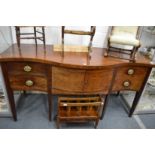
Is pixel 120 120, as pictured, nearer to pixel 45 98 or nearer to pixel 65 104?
pixel 65 104

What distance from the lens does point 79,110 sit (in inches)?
64.4

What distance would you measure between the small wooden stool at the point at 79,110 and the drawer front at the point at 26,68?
0.35m

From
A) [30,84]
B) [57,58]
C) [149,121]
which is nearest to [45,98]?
[30,84]

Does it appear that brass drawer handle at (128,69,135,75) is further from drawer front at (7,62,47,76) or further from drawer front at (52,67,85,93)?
drawer front at (7,62,47,76)

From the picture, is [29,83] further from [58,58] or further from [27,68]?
[58,58]

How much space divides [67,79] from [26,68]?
390 mm

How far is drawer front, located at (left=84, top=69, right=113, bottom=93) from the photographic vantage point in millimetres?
1428

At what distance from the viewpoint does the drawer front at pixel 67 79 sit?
1404mm

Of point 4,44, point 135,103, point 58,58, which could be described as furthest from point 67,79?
point 135,103

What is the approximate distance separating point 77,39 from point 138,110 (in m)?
1.21

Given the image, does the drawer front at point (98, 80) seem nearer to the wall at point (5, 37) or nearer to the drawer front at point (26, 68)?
the drawer front at point (26, 68)

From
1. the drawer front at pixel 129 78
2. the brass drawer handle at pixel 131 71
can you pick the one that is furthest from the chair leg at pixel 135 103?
the brass drawer handle at pixel 131 71

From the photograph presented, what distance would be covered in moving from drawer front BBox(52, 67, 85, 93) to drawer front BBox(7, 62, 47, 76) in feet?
0.37
